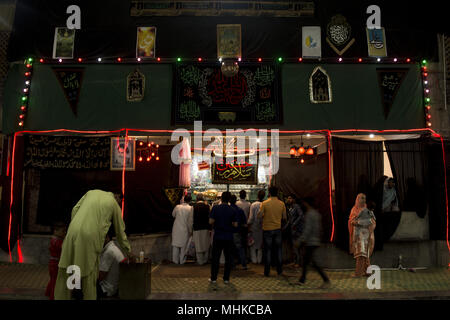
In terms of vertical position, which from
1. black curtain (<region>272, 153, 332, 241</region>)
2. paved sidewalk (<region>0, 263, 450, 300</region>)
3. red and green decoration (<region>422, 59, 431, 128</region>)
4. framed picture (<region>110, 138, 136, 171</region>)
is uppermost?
red and green decoration (<region>422, 59, 431, 128</region>)

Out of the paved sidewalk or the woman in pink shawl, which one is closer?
the paved sidewalk

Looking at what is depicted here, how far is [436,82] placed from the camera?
955 centimetres

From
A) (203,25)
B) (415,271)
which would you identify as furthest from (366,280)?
(203,25)

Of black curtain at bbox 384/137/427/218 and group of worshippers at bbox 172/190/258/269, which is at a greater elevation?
black curtain at bbox 384/137/427/218

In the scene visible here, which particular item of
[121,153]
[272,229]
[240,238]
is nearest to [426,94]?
[272,229]

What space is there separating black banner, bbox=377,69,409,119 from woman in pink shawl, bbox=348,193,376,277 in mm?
2919

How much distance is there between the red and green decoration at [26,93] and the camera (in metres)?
9.48

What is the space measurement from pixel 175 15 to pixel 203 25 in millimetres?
857

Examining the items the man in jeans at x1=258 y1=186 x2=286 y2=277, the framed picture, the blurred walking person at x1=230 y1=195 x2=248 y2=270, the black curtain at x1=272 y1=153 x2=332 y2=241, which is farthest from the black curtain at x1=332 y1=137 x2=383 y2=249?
the framed picture

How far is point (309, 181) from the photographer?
9.43m

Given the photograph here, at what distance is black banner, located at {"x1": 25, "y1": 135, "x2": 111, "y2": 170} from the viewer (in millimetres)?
9000

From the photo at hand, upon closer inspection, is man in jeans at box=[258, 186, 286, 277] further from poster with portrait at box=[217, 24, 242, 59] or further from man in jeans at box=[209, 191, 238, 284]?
poster with portrait at box=[217, 24, 242, 59]

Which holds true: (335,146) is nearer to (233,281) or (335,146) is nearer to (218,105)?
(218,105)

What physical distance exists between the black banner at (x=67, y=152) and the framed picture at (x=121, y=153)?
13cm
